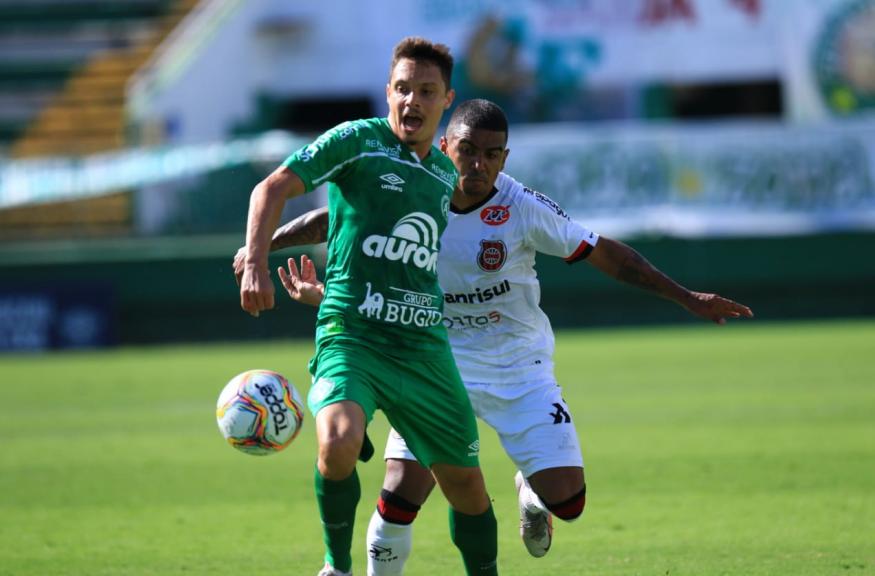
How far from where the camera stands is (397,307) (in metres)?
6.27

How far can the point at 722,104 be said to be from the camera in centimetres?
3078

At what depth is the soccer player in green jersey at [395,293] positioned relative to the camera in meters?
6.16

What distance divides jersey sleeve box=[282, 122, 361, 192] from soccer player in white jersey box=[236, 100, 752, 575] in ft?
2.20

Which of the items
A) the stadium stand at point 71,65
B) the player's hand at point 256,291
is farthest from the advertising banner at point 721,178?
the player's hand at point 256,291

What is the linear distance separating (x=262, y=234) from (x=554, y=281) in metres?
17.0

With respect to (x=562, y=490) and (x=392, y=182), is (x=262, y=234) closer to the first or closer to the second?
(x=392, y=182)

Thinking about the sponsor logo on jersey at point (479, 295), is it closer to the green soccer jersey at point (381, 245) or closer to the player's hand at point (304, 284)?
the player's hand at point (304, 284)

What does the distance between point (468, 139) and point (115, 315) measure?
16587 millimetres

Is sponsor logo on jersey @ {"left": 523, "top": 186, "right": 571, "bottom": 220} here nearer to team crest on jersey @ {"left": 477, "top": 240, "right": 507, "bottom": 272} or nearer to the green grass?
team crest on jersey @ {"left": 477, "top": 240, "right": 507, "bottom": 272}

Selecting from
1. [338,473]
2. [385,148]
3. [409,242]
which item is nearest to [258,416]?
[338,473]

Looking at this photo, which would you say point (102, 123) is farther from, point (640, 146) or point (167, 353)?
point (640, 146)

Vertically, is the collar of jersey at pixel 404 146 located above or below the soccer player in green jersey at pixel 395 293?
above

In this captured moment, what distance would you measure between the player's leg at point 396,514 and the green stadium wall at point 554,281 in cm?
1545

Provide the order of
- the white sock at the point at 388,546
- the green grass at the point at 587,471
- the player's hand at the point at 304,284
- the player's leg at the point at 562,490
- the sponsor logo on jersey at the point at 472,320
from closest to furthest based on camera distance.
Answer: the white sock at the point at 388,546 < the player's hand at the point at 304,284 < the player's leg at the point at 562,490 < the sponsor logo on jersey at the point at 472,320 < the green grass at the point at 587,471
